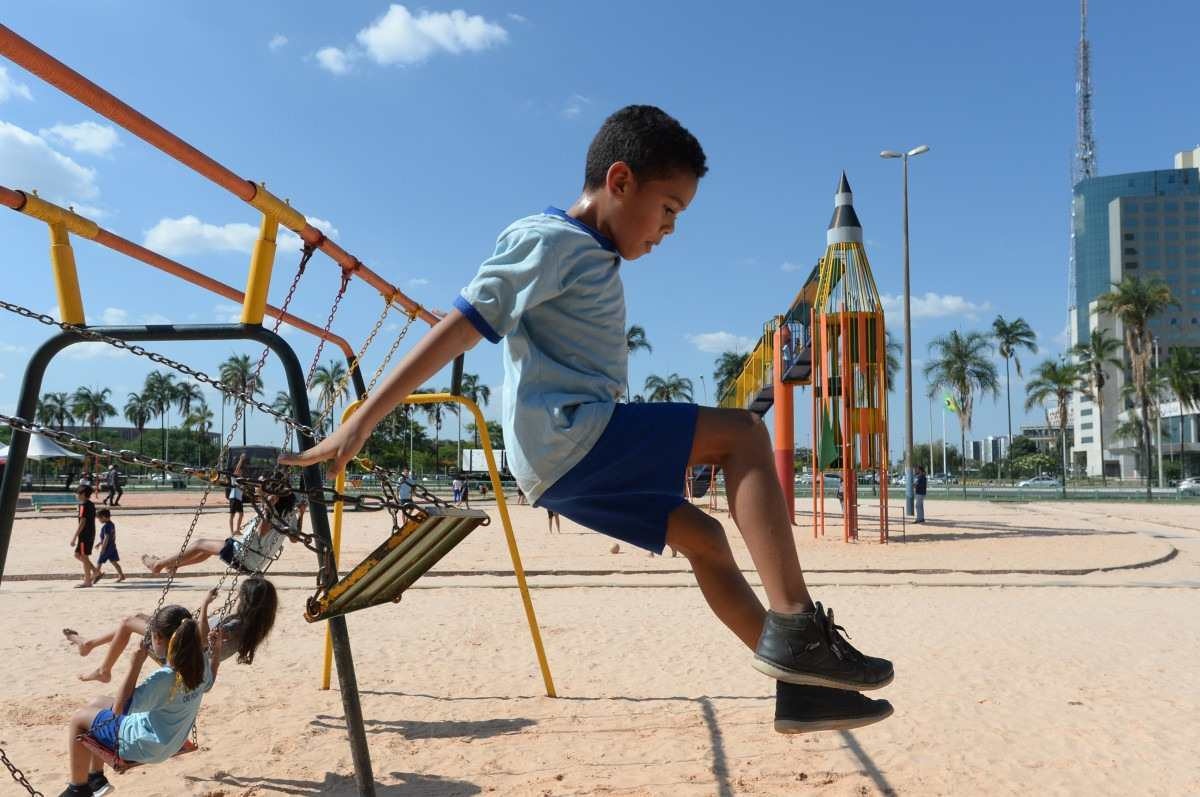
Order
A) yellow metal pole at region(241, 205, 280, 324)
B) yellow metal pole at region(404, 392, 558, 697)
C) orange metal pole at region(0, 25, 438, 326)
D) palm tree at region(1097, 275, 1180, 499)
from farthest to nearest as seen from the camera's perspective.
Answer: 1. palm tree at region(1097, 275, 1180, 499)
2. yellow metal pole at region(404, 392, 558, 697)
3. yellow metal pole at region(241, 205, 280, 324)
4. orange metal pole at region(0, 25, 438, 326)

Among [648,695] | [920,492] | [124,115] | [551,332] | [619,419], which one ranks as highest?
[124,115]

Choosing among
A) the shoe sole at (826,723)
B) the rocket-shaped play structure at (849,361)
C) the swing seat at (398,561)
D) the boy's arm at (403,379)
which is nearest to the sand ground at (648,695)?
the swing seat at (398,561)

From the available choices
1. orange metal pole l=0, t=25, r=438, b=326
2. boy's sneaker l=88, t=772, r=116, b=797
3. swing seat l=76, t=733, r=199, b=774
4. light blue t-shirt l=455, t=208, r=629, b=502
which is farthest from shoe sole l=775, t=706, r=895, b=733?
boy's sneaker l=88, t=772, r=116, b=797

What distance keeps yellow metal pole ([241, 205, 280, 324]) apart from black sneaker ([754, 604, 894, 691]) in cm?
282

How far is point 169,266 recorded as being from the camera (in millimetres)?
4316

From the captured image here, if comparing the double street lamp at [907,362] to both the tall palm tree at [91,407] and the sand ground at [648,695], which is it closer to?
the sand ground at [648,695]

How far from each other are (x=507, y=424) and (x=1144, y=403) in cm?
5476

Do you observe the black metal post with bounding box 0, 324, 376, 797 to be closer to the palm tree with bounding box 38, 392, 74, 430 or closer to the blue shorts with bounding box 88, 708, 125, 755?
the blue shorts with bounding box 88, 708, 125, 755

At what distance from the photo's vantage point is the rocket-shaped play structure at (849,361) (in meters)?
16.9

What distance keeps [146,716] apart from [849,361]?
14933 mm

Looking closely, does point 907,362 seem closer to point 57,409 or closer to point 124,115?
point 124,115

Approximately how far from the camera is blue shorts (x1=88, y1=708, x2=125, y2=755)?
11.7ft

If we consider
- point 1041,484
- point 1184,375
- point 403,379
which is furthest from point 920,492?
point 1041,484

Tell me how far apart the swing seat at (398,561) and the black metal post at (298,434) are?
10.9 inches
